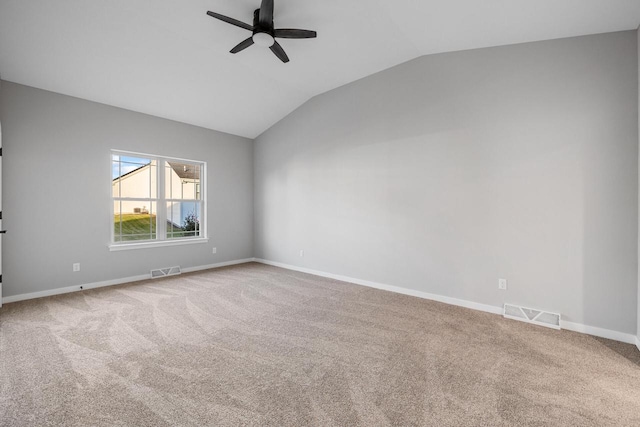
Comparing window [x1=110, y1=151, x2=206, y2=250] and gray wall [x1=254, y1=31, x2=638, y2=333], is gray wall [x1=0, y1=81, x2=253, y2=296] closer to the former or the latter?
window [x1=110, y1=151, x2=206, y2=250]

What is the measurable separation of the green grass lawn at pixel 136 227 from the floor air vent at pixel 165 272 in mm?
601

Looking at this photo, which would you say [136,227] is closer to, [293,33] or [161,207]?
[161,207]

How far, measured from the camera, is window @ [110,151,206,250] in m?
4.60

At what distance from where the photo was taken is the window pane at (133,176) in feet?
14.9

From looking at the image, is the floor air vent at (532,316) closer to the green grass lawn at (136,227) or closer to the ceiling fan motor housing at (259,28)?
the ceiling fan motor housing at (259,28)

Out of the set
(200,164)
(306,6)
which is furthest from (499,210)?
(200,164)

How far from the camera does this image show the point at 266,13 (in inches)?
102

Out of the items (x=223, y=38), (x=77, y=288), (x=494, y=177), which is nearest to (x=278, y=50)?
(x=223, y=38)

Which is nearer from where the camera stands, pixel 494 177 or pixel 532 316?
pixel 532 316

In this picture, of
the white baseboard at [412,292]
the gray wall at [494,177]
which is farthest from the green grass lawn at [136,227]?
the gray wall at [494,177]

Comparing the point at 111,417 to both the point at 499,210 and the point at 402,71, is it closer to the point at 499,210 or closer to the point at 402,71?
the point at 499,210

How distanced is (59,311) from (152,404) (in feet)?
8.08

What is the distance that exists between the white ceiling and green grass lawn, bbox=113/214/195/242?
177 cm

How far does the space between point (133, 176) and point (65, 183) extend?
937 mm
